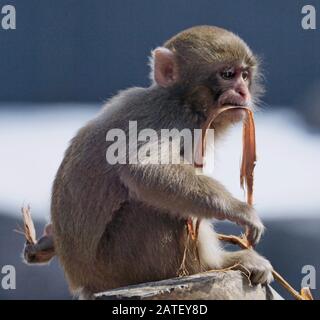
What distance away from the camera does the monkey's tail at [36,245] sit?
5629 mm

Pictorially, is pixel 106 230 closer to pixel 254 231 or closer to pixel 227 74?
pixel 254 231

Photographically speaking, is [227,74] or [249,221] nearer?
[249,221]

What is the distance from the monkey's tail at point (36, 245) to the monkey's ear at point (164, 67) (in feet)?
3.28

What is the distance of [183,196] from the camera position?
5.00 meters

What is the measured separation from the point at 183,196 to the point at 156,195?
0.43ft

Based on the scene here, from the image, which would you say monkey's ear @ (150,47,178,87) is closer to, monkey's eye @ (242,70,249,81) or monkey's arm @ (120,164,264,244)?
monkey's eye @ (242,70,249,81)

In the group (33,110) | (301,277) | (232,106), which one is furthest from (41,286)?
(232,106)

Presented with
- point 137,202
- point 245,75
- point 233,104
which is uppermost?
point 245,75

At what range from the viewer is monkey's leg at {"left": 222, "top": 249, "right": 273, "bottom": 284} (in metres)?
4.90

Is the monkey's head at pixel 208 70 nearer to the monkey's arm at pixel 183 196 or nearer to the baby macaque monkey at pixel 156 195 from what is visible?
the baby macaque monkey at pixel 156 195

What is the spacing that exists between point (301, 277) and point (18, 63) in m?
2.42

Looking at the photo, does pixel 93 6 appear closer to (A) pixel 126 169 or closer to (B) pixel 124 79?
(B) pixel 124 79

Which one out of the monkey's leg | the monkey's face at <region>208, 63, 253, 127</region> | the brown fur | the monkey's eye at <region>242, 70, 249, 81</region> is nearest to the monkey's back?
the brown fur

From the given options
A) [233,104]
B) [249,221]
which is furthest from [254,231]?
[233,104]
